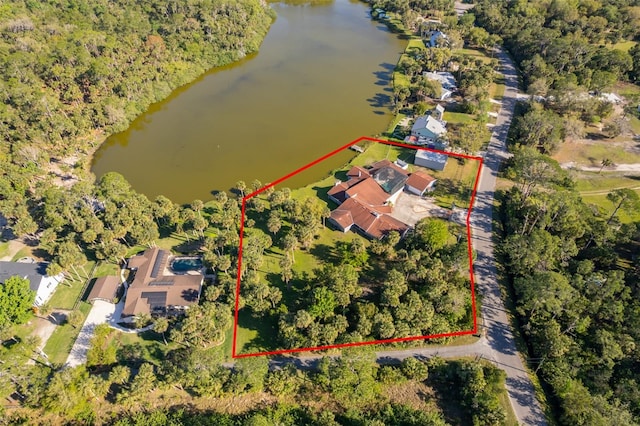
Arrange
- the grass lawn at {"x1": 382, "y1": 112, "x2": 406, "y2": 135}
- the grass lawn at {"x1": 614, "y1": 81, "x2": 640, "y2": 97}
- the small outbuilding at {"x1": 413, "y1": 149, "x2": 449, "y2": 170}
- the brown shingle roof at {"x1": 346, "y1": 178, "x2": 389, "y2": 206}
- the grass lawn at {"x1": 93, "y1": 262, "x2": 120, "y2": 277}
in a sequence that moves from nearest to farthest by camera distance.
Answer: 1. the grass lawn at {"x1": 93, "y1": 262, "x2": 120, "y2": 277}
2. the brown shingle roof at {"x1": 346, "y1": 178, "x2": 389, "y2": 206}
3. the small outbuilding at {"x1": 413, "y1": 149, "x2": 449, "y2": 170}
4. the grass lawn at {"x1": 382, "y1": 112, "x2": 406, "y2": 135}
5. the grass lawn at {"x1": 614, "y1": 81, "x2": 640, "y2": 97}

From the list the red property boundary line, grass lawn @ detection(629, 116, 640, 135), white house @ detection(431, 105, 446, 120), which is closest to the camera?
the red property boundary line

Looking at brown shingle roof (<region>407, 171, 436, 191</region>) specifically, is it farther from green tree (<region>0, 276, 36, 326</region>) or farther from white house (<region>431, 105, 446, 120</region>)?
green tree (<region>0, 276, 36, 326</region>)

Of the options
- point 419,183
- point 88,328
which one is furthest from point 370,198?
point 88,328

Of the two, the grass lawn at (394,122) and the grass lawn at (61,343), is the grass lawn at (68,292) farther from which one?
the grass lawn at (394,122)

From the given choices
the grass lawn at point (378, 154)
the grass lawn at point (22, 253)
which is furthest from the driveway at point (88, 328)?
the grass lawn at point (378, 154)

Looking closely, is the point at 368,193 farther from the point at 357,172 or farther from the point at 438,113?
the point at 438,113

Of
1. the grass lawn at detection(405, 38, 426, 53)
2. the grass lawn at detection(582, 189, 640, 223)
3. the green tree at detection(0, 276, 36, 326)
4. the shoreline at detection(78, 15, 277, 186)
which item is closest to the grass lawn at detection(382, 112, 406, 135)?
the grass lawn at detection(582, 189, 640, 223)

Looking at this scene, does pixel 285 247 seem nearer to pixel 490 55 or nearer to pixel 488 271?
pixel 488 271
